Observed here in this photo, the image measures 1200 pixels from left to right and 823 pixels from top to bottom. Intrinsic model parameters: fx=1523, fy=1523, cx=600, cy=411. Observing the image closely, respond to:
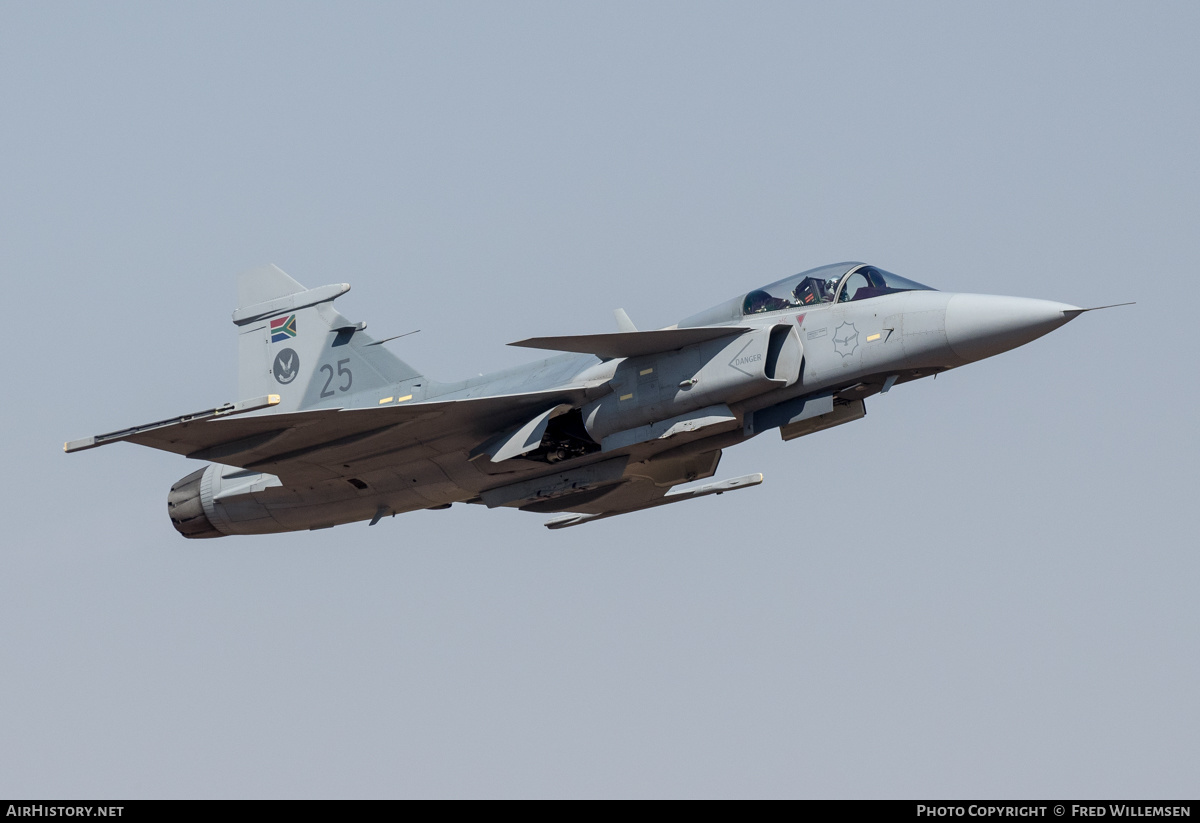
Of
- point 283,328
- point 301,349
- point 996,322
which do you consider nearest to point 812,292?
point 996,322

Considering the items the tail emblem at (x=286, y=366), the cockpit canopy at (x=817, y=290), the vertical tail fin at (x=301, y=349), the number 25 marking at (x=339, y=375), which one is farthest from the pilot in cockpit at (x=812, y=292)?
the tail emblem at (x=286, y=366)

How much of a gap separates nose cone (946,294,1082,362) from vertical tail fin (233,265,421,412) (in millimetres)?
7428

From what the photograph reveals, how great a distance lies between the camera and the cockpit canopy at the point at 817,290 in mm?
17391

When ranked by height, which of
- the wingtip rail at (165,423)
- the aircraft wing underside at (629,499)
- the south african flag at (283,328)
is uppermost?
the south african flag at (283,328)

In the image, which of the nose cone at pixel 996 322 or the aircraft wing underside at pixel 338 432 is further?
the aircraft wing underside at pixel 338 432

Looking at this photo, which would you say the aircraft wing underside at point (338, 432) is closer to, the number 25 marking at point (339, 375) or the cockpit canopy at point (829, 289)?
the number 25 marking at point (339, 375)

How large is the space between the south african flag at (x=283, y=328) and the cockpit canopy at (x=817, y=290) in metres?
6.71

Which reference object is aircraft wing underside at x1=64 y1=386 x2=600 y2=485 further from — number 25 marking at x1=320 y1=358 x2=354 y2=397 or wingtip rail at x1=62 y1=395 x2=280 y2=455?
number 25 marking at x1=320 y1=358 x2=354 y2=397

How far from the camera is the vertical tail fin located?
20.9 metres

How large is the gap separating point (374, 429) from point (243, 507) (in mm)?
3087

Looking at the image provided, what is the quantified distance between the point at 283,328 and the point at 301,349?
51 centimetres

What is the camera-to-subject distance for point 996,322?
16.7m

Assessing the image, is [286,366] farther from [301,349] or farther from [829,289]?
[829,289]
